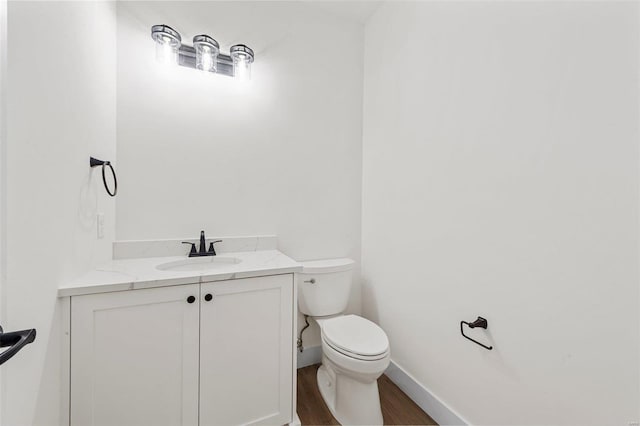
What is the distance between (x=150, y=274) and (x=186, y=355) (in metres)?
0.39

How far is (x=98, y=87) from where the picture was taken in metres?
1.30

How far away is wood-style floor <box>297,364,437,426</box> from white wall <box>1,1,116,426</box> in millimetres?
1121

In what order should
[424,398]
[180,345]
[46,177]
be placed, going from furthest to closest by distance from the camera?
[424,398] → [180,345] → [46,177]

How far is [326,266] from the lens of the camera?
5.99 feet

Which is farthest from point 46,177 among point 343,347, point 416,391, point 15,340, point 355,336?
point 416,391

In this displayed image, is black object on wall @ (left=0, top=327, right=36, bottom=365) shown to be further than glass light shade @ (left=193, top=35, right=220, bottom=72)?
No

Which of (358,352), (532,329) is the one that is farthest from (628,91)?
(358,352)

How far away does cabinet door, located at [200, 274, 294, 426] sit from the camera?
1.27 meters

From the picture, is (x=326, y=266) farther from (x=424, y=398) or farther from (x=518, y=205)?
(x=518, y=205)

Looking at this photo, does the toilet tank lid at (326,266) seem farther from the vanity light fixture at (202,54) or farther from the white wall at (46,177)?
the vanity light fixture at (202,54)

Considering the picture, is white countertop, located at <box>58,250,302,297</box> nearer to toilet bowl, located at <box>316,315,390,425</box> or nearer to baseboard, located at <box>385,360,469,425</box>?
toilet bowl, located at <box>316,315,390,425</box>

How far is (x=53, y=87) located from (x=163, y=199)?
2.49ft

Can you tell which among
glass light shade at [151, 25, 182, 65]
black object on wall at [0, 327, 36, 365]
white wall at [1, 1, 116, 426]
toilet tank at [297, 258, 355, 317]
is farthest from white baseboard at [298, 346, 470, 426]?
glass light shade at [151, 25, 182, 65]

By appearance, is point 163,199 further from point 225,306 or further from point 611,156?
point 611,156
